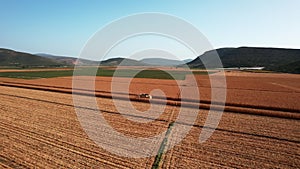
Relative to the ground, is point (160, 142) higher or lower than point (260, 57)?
lower

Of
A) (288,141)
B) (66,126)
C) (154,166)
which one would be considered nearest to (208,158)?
(154,166)

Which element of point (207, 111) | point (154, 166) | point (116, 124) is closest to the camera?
point (154, 166)

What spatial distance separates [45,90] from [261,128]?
89.5 ft

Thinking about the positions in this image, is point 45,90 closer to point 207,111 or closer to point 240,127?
point 207,111

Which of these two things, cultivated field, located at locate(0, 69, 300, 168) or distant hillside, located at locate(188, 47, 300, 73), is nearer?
cultivated field, located at locate(0, 69, 300, 168)

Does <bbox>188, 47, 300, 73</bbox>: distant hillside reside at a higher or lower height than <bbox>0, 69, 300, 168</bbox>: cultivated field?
higher

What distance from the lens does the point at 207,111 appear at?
20.9 meters

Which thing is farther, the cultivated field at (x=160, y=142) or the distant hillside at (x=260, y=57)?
the distant hillside at (x=260, y=57)

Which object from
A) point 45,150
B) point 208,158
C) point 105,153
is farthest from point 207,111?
point 45,150

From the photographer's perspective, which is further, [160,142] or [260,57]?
[260,57]

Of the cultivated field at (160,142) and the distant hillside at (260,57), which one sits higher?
the distant hillside at (260,57)

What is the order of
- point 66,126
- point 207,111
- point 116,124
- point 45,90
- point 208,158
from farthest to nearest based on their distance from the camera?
point 45,90
point 207,111
point 116,124
point 66,126
point 208,158

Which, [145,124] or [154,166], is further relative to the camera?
[145,124]

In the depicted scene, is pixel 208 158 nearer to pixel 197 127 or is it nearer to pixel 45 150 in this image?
pixel 197 127
